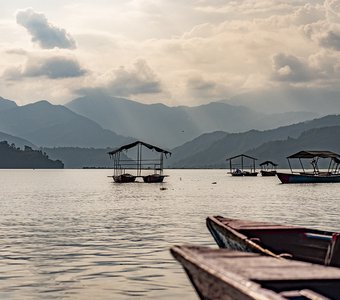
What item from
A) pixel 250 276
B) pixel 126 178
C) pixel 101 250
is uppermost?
pixel 126 178

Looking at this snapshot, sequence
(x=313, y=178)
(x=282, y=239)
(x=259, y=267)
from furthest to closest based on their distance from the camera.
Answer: (x=313, y=178)
(x=282, y=239)
(x=259, y=267)

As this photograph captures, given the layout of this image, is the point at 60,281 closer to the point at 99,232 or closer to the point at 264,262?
the point at 264,262

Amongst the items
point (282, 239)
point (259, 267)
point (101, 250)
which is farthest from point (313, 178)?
point (259, 267)

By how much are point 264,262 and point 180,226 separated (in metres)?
27.3

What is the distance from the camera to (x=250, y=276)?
9961 mm

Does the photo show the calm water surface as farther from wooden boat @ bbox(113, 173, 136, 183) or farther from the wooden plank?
wooden boat @ bbox(113, 173, 136, 183)

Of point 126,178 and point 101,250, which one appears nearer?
point 101,250

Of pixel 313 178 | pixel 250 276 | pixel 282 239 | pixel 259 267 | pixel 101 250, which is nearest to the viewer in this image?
pixel 250 276

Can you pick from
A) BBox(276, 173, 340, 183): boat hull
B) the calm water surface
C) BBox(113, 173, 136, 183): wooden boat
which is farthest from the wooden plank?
BBox(113, 173, 136, 183): wooden boat

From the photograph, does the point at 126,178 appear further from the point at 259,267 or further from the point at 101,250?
the point at 259,267

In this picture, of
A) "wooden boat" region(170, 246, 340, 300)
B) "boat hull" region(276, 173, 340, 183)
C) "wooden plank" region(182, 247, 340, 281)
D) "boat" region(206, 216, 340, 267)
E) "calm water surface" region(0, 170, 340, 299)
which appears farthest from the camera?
"boat hull" region(276, 173, 340, 183)

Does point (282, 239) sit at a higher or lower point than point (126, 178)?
lower

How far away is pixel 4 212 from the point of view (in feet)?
174

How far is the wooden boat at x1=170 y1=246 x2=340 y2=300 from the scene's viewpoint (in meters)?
9.60
